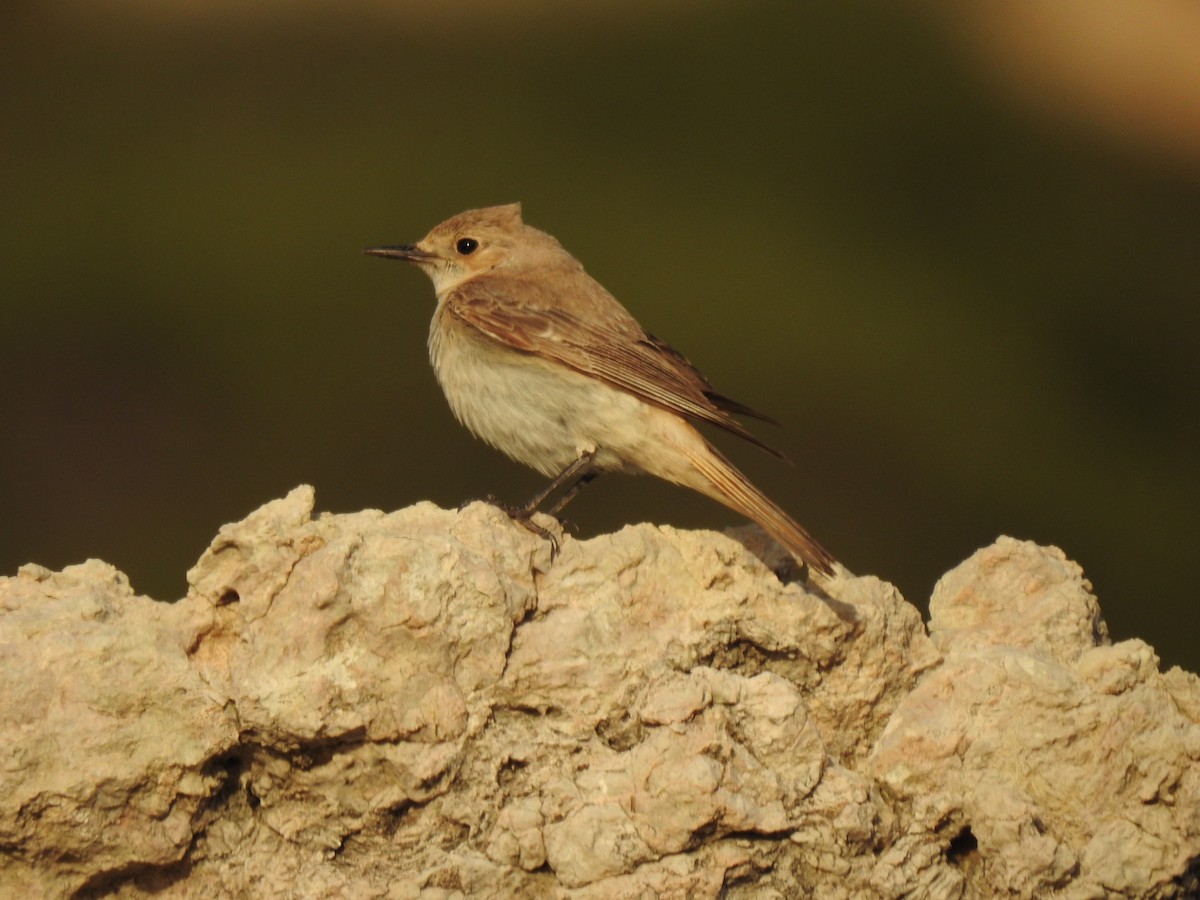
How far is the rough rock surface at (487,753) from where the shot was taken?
15.1 feet

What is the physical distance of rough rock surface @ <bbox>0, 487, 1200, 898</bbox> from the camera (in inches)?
181

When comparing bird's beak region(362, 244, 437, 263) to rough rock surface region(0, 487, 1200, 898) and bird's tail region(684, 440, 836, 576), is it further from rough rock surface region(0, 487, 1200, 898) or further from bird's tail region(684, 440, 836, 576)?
rough rock surface region(0, 487, 1200, 898)

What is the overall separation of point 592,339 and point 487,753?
8.85 feet

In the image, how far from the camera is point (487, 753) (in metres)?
4.79

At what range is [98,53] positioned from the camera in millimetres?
20500

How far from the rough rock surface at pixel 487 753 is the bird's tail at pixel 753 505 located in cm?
57

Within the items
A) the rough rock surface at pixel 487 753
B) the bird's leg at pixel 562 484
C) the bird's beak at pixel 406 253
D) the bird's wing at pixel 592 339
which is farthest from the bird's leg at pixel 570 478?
the rough rock surface at pixel 487 753

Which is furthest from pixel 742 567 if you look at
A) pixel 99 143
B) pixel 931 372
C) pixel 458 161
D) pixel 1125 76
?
pixel 1125 76

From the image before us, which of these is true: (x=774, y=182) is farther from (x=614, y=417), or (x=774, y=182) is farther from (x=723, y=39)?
(x=614, y=417)

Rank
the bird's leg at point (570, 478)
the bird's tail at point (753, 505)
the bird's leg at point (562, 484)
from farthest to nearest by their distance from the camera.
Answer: the bird's leg at point (570, 478)
the bird's leg at point (562, 484)
the bird's tail at point (753, 505)

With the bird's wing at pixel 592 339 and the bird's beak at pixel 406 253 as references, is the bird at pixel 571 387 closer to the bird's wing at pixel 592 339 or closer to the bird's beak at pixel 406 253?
the bird's wing at pixel 592 339

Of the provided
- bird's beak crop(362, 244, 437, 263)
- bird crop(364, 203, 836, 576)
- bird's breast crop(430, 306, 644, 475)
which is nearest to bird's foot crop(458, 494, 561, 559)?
bird crop(364, 203, 836, 576)

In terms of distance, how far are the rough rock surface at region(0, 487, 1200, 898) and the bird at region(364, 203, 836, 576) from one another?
4.89 ft

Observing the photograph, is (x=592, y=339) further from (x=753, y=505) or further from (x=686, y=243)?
(x=686, y=243)
